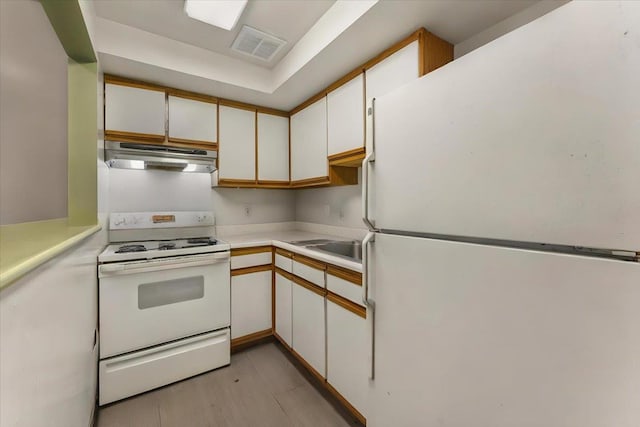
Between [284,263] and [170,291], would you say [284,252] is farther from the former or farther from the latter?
[170,291]

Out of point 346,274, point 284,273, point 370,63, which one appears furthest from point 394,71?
point 284,273

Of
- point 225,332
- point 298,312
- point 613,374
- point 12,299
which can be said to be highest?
point 12,299

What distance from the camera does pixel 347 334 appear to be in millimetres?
1459

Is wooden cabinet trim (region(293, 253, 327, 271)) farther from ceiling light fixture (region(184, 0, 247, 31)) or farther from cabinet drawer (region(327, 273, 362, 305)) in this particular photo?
ceiling light fixture (region(184, 0, 247, 31))

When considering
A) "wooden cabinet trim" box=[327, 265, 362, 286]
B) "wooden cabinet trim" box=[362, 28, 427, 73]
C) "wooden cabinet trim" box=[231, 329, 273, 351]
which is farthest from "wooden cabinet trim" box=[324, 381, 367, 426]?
"wooden cabinet trim" box=[362, 28, 427, 73]

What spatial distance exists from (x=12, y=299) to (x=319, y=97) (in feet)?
7.36

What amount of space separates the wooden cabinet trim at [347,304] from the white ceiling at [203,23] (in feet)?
5.91

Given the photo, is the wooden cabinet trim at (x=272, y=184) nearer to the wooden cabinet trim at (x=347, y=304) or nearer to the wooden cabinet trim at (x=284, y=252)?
the wooden cabinet trim at (x=284, y=252)

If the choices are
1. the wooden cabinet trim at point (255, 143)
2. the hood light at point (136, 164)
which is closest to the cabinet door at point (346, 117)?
the wooden cabinet trim at point (255, 143)

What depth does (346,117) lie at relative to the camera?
1965 millimetres

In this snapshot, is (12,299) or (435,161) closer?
(12,299)

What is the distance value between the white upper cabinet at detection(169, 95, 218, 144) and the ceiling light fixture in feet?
2.54

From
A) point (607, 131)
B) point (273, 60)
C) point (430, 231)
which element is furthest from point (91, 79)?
point (607, 131)

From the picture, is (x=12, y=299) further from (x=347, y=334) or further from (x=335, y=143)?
(x=335, y=143)
